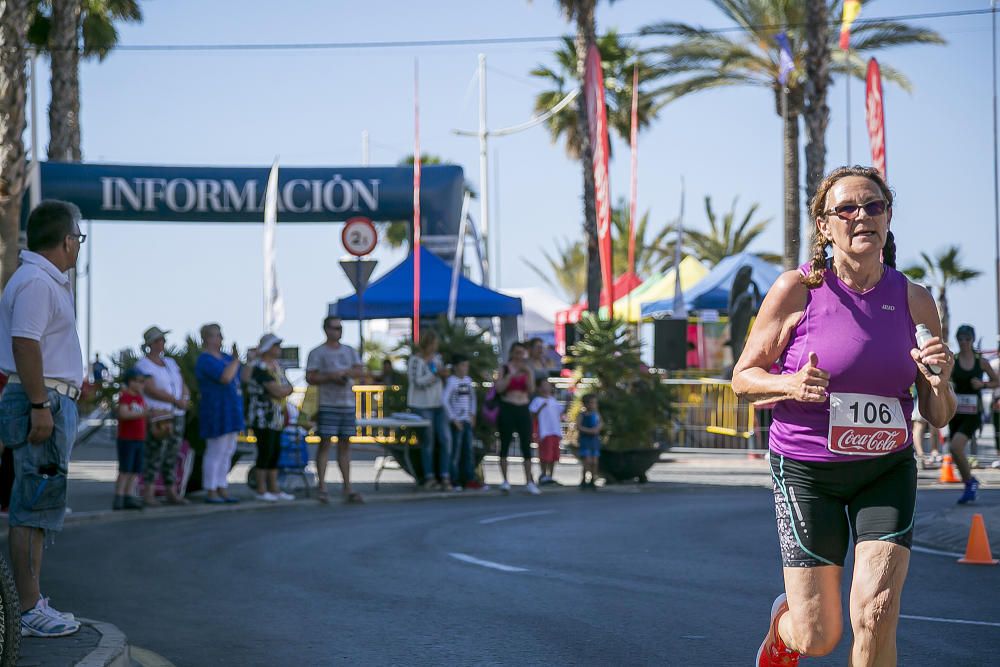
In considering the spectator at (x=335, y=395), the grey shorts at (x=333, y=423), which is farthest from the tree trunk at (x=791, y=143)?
the grey shorts at (x=333, y=423)

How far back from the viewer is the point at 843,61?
32.4 m

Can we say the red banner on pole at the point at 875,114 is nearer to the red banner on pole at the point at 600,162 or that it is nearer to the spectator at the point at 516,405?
the red banner on pole at the point at 600,162

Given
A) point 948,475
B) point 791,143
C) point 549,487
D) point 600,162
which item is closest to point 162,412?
point 549,487

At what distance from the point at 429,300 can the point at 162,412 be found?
10.9 m

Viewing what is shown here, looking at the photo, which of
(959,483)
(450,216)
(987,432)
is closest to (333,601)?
(959,483)

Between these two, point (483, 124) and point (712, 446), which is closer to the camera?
point (712, 446)

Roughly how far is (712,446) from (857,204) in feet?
73.5

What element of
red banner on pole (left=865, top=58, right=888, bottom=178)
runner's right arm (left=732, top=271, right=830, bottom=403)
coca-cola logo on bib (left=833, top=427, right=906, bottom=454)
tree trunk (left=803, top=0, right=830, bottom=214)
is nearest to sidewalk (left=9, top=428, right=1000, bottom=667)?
runner's right arm (left=732, top=271, right=830, bottom=403)

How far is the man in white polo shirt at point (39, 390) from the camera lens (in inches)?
261

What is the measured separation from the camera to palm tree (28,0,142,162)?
1233 inches

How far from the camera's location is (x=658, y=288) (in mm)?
39219

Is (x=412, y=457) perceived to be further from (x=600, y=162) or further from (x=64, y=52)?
(x=64, y=52)

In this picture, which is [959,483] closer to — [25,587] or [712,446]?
[712,446]

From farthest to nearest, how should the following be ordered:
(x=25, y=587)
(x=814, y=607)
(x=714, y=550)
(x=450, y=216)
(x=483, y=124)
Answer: (x=483, y=124) < (x=450, y=216) < (x=714, y=550) < (x=25, y=587) < (x=814, y=607)
